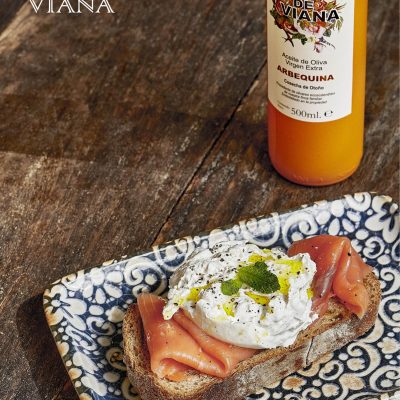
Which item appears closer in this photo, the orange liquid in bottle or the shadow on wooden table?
the shadow on wooden table

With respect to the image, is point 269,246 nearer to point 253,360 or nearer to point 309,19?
point 253,360

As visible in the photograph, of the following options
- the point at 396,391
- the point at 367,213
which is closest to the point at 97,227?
the point at 367,213

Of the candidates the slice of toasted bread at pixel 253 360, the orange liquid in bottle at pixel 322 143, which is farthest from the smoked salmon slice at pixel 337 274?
the orange liquid in bottle at pixel 322 143

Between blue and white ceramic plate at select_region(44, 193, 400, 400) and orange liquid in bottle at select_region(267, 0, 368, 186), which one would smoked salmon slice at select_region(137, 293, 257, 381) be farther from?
orange liquid in bottle at select_region(267, 0, 368, 186)

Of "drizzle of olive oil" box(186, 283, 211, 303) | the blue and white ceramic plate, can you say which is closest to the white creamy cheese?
"drizzle of olive oil" box(186, 283, 211, 303)

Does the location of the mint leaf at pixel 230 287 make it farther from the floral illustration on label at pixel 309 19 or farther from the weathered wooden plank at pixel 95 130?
the floral illustration on label at pixel 309 19

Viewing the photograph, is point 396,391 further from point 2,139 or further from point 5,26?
point 5,26
